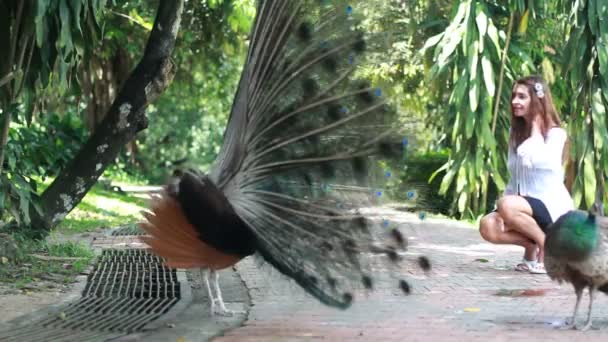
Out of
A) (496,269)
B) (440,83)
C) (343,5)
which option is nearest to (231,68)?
(440,83)

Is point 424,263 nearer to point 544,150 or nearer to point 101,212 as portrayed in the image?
point 544,150

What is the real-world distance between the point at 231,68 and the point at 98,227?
15953mm

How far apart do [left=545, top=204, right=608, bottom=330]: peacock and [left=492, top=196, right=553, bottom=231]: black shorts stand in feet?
7.16

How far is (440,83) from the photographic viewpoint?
15141mm

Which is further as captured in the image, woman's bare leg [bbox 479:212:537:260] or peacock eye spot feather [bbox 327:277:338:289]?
woman's bare leg [bbox 479:212:537:260]

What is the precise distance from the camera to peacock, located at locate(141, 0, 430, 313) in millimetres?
5742

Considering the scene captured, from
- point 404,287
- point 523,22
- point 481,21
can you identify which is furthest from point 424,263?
point 523,22

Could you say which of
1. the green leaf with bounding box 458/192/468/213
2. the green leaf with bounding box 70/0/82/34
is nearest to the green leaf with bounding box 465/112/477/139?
the green leaf with bounding box 458/192/468/213

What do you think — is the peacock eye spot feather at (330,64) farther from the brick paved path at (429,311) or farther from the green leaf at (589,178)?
the green leaf at (589,178)

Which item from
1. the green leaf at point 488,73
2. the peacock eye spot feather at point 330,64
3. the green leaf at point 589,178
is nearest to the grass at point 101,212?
the green leaf at point 488,73

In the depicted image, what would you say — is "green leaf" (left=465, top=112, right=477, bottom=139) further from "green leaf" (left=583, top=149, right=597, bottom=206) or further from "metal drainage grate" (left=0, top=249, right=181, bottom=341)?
"metal drainage grate" (left=0, top=249, right=181, bottom=341)

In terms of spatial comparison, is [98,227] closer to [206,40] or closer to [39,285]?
[39,285]

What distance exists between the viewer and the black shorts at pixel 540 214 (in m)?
8.06

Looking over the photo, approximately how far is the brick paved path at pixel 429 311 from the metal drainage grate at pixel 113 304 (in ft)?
2.40
